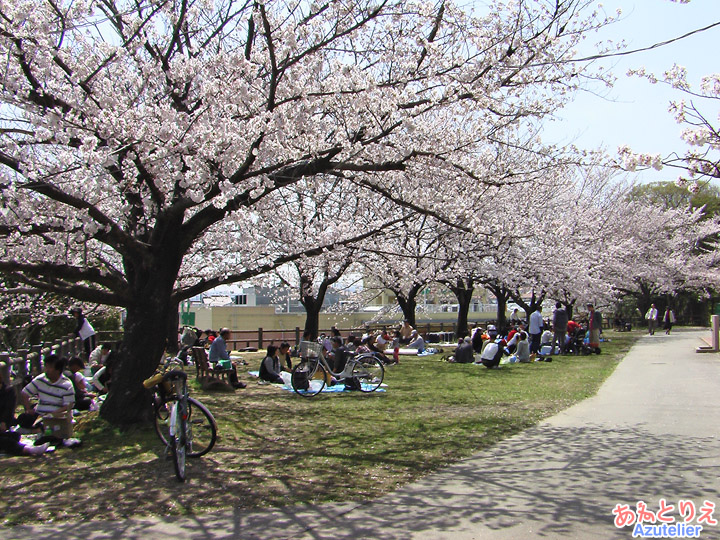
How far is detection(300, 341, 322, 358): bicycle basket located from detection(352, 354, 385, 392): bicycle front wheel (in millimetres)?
840

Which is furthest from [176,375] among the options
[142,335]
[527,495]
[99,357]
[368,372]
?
[99,357]

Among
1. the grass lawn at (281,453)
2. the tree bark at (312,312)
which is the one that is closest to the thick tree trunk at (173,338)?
the tree bark at (312,312)

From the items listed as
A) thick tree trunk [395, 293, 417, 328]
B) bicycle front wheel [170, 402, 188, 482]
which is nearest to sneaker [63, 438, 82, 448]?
bicycle front wheel [170, 402, 188, 482]

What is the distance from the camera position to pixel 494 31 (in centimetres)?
819

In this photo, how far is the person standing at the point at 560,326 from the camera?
21125mm

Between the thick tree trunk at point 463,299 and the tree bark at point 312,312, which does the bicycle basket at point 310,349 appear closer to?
the tree bark at point 312,312

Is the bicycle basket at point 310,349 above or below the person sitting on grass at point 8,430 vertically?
above

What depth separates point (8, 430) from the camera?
7664 millimetres

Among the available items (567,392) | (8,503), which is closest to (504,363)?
(567,392)

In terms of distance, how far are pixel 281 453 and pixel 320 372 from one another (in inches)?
197

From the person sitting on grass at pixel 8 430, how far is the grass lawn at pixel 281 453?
105mm

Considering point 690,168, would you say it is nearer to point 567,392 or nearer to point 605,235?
point 567,392

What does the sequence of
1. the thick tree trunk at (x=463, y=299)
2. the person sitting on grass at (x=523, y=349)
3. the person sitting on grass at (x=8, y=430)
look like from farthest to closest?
the thick tree trunk at (x=463, y=299)
the person sitting on grass at (x=523, y=349)
the person sitting on grass at (x=8, y=430)

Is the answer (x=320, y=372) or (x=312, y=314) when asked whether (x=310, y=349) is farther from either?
(x=312, y=314)
